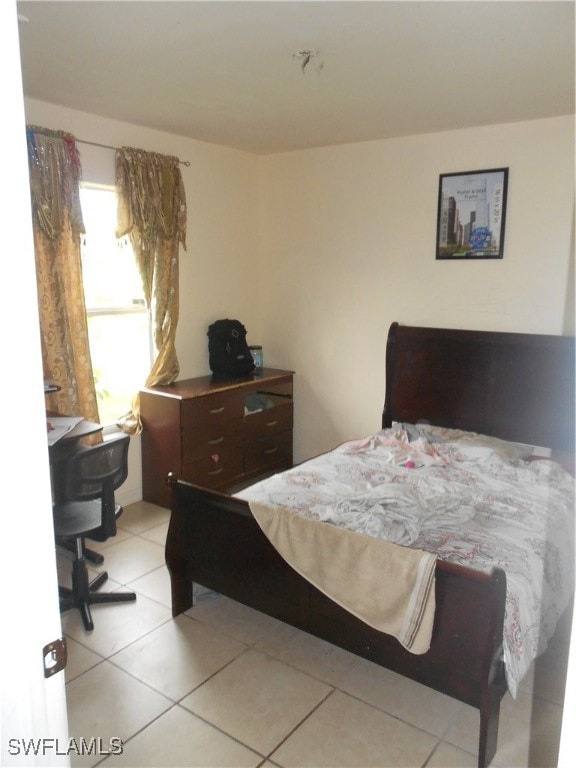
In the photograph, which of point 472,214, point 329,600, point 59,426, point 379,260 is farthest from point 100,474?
point 472,214

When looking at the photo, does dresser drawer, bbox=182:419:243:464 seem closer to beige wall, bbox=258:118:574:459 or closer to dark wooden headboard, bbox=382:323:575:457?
beige wall, bbox=258:118:574:459

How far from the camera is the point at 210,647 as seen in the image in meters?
2.59

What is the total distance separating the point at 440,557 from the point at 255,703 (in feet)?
2.99

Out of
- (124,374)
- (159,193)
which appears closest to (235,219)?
(159,193)

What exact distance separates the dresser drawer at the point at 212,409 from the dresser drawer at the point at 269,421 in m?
0.14

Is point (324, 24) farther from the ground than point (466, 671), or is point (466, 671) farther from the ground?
point (324, 24)

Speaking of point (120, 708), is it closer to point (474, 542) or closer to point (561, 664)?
point (474, 542)

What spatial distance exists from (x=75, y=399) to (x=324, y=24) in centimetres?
242

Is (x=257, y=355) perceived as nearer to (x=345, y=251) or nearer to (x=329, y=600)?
(x=345, y=251)

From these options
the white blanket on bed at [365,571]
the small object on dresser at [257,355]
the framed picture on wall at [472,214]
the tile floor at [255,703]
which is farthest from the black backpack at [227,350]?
the white blanket on bed at [365,571]

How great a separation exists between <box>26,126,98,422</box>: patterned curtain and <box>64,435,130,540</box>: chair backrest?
3.12 feet

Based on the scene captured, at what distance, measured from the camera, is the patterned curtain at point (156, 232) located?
377 cm

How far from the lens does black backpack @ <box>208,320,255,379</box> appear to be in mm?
4449

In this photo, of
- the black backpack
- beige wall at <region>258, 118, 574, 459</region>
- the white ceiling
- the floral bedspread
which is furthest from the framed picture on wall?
the black backpack
